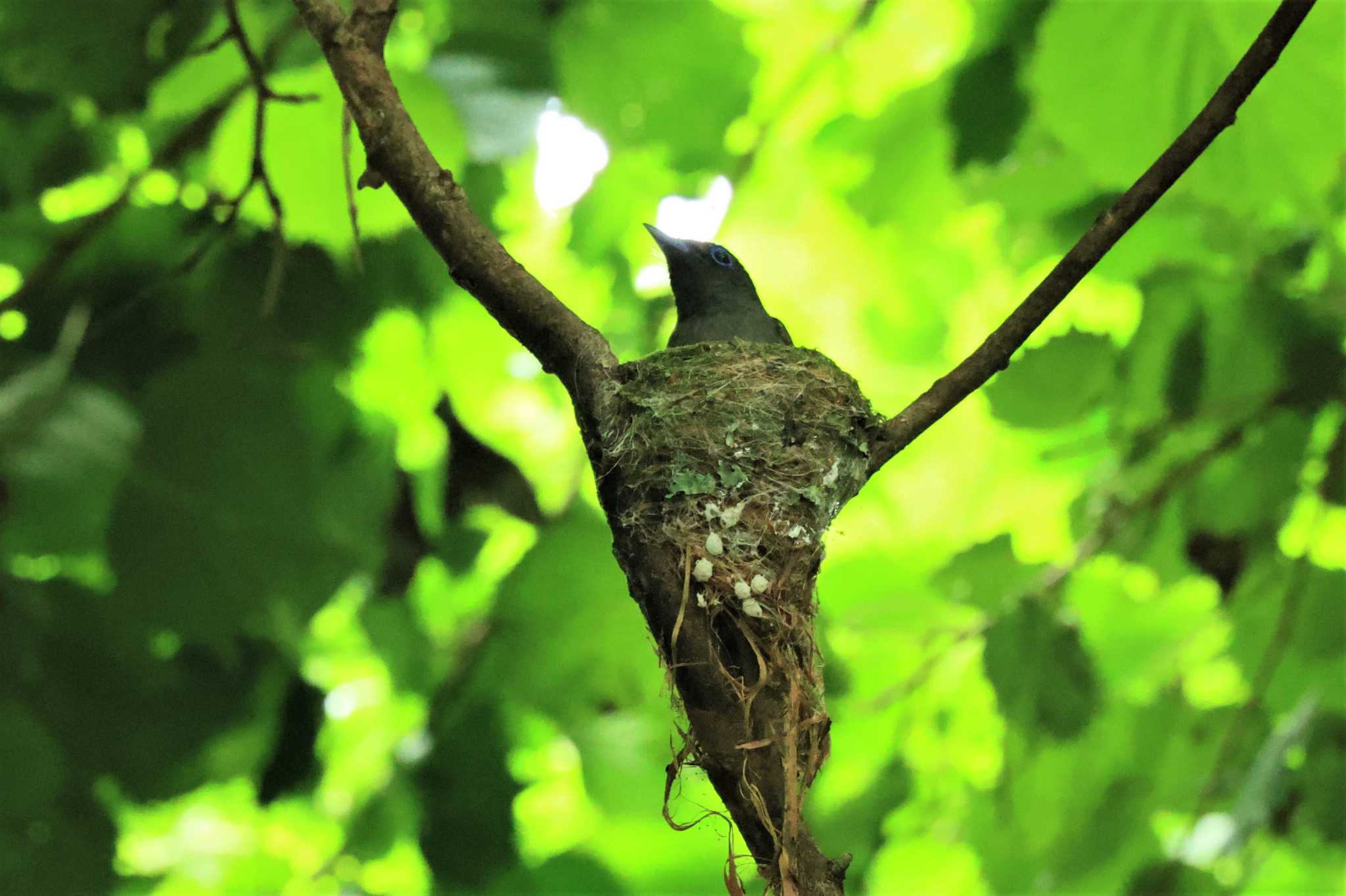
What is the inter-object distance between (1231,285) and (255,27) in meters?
3.06

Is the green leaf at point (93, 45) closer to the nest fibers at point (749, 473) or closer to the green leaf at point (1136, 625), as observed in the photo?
the nest fibers at point (749, 473)

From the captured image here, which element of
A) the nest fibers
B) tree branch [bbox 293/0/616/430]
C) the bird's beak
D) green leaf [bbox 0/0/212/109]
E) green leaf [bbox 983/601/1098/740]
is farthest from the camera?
the bird's beak

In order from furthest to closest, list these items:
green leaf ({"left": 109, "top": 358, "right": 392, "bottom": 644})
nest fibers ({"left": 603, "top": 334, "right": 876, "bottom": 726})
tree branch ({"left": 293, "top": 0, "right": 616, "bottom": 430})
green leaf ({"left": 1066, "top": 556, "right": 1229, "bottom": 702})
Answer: green leaf ({"left": 1066, "top": 556, "right": 1229, "bottom": 702}) < green leaf ({"left": 109, "top": 358, "right": 392, "bottom": 644}) < nest fibers ({"left": 603, "top": 334, "right": 876, "bottom": 726}) < tree branch ({"left": 293, "top": 0, "right": 616, "bottom": 430})

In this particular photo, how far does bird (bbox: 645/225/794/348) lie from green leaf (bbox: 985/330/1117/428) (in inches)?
34.8

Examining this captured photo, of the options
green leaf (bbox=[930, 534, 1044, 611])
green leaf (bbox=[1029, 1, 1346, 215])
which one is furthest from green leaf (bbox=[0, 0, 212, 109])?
green leaf (bbox=[930, 534, 1044, 611])

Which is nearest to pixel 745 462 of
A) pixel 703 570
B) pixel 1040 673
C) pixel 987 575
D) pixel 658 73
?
pixel 703 570

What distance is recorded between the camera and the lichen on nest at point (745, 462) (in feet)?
6.54

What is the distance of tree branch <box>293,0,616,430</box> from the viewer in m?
1.77

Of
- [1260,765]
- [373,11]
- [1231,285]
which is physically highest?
[1231,285]

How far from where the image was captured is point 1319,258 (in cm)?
394

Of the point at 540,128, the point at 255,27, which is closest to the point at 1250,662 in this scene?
the point at 540,128

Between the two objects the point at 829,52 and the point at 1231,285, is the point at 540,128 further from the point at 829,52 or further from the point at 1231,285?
the point at 1231,285

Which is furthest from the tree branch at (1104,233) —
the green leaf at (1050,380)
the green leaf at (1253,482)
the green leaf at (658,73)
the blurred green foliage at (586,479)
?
the green leaf at (658,73)

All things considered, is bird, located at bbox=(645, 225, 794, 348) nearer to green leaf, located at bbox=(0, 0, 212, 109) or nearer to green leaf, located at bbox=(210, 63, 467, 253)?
green leaf, located at bbox=(210, 63, 467, 253)
